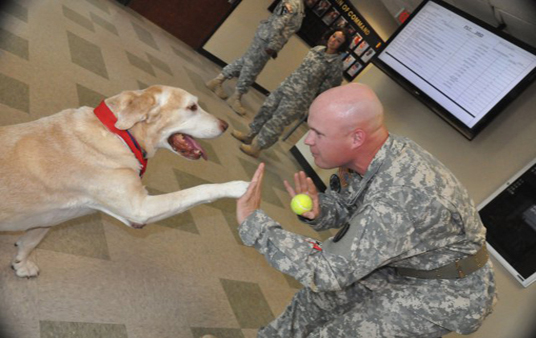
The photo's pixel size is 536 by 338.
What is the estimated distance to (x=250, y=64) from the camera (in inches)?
235

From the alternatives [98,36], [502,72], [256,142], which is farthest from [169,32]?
[502,72]

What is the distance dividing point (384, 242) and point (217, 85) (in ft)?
18.4

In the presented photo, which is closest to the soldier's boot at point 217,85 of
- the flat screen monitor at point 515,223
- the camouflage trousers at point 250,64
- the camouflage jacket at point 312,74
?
the camouflage trousers at point 250,64

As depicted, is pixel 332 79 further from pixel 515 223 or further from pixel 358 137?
pixel 358 137

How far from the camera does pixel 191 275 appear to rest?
2484 mm

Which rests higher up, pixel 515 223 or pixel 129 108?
pixel 515 223

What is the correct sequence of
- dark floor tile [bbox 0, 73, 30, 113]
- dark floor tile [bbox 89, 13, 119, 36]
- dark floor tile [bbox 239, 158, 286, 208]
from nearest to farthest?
dark floor tile [bbox 0, 73, 30, 113] → dark floor tile [bbox 239, 158, 286, 208] → dark floor tile [bbox 89, 13, 119, 36]

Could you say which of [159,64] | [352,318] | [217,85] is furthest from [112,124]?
[217,85]

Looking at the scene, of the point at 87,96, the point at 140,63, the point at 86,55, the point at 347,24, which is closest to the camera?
the point at 87,96

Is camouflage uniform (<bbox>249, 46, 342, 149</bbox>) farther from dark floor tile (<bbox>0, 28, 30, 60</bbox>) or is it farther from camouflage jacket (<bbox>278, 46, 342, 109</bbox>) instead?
dark floor tile (<bbox>0, 28, 30, 60</bbox>)

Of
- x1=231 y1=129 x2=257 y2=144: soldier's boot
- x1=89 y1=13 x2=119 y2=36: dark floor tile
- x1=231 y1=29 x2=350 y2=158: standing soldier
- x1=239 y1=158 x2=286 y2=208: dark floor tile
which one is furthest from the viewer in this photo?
x1=89 y1=13 x2=119 y2=36: dark floor tile

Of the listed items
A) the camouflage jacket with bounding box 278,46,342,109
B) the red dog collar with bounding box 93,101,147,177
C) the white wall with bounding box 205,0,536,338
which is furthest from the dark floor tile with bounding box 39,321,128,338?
the camouflage jacket with bounding box 278,46,342,109

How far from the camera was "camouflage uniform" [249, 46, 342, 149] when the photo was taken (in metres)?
4.83

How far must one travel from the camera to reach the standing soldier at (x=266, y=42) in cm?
561
